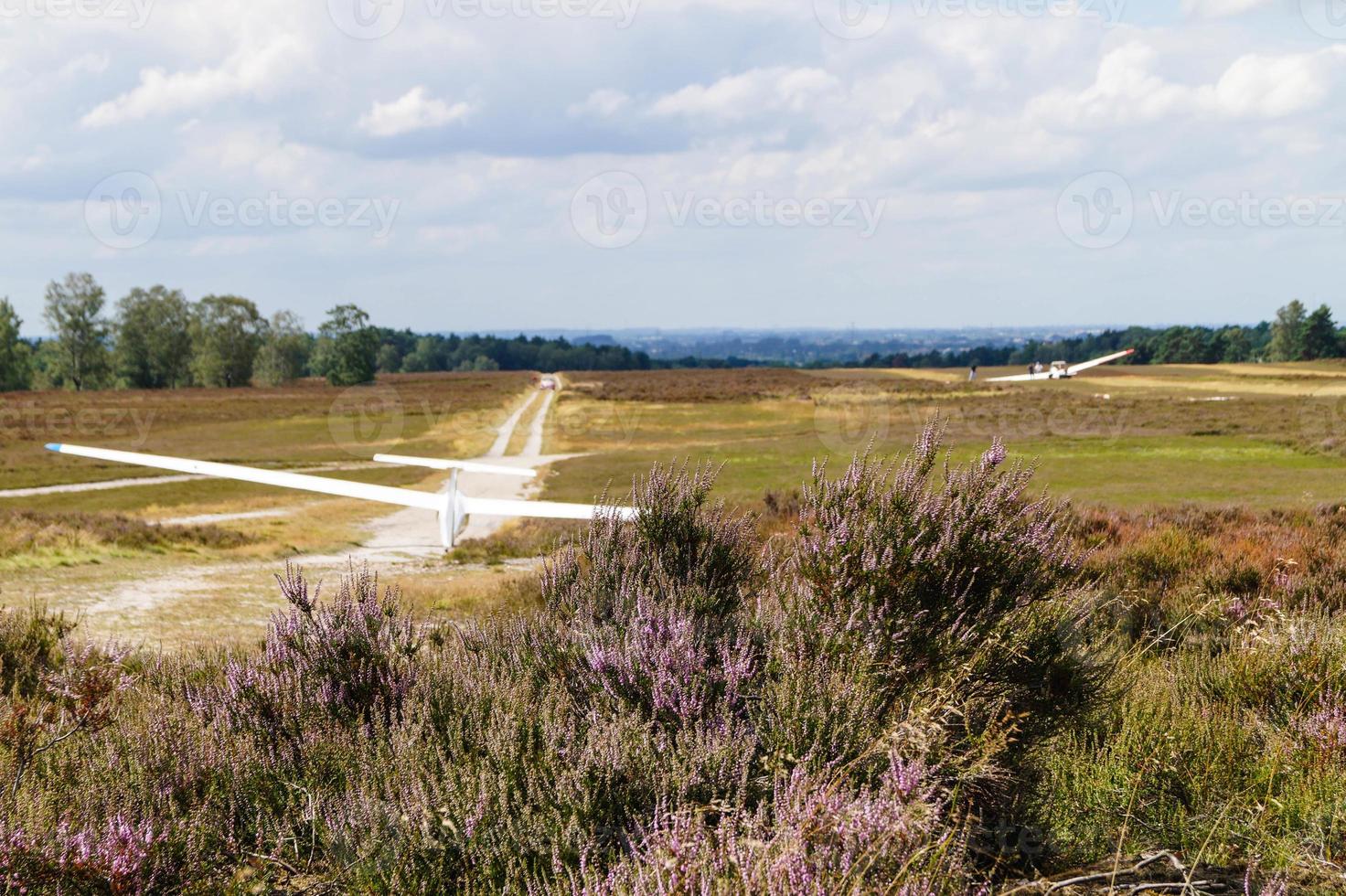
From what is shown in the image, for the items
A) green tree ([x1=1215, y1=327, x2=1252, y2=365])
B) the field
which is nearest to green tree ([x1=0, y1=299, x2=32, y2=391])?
the field

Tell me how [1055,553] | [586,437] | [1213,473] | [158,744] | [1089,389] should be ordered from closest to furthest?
[158,744] < [1055,553] < [1213,473] < [586,437] < [1089,389]

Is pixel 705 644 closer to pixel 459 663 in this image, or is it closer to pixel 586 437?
pixel 459 663

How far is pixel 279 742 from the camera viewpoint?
5.16 metres

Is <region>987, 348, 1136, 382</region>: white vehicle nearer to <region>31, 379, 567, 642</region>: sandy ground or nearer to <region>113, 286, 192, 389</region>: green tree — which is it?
<region>31, 379, 567, 642</region>: sandy ground

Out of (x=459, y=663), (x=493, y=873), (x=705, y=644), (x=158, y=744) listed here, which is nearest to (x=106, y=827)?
(x=158, y=744)

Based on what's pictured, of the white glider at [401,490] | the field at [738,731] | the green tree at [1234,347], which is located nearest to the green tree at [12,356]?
the white glider at [401,490]

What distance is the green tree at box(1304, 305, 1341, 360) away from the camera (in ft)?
449

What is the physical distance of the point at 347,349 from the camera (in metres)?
141

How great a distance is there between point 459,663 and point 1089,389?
100.0 meters

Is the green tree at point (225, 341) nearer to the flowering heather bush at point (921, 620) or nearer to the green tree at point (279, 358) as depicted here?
the green tree at point (279, 358)

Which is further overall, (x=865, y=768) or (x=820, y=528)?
(x=820, y=528)

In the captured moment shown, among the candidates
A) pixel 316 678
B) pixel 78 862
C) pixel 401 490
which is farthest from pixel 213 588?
pixel 78 862

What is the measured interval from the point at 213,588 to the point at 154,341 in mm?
139726

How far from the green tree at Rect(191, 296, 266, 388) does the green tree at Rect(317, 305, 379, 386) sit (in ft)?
35.0
